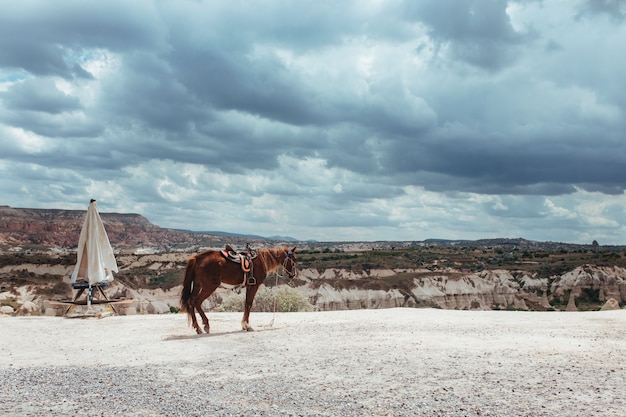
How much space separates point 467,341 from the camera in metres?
12.9

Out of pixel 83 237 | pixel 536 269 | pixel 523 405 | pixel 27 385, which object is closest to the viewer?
pixel 523 405

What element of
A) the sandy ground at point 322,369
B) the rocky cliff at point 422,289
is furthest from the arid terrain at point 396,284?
the sandy ground at point 322,369

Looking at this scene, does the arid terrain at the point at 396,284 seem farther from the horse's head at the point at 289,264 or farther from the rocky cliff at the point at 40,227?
the rocky cliff at the point at 40,227

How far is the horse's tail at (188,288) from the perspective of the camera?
14.9 meters

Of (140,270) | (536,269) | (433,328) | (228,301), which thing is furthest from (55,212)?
(433,328)

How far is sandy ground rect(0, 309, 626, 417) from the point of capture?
8141mm

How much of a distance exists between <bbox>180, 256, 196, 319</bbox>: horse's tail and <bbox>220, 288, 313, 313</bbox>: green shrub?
8.41 m

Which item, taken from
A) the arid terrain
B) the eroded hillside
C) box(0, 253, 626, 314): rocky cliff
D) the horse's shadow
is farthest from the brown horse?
box(0, 253, 626, 314): rocky cliff

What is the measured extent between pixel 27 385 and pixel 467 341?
9125 mm

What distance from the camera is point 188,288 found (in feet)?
49.8

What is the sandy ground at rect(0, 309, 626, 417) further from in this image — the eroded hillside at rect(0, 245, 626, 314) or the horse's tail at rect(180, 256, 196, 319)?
the eroded hillside at rect(0, 245, 626, 314)

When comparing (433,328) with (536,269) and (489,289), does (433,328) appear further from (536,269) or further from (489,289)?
(536,269)

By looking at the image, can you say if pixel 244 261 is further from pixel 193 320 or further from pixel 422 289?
pixel 422 289

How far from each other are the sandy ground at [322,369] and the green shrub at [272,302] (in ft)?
23.3
